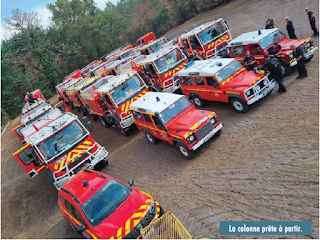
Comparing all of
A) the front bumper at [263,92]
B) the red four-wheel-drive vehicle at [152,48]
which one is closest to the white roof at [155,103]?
the front bumper at [263,92]

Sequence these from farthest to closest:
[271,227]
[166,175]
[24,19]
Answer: [24,19], [166,175], [271,227]

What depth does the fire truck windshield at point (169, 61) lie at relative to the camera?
13984mm

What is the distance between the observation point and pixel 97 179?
733cm

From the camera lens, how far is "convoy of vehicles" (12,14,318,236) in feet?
21.2

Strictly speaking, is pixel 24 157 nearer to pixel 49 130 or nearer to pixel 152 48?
pixel 49 130

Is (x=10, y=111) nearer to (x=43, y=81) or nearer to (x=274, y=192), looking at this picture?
(x=43, y=81)

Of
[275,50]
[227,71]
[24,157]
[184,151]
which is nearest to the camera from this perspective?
[184,151]

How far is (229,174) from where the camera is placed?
754 cm

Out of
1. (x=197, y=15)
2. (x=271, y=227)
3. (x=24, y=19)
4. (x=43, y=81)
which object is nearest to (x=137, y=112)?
(x=271, y=227)

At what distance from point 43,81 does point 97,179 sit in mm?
37012

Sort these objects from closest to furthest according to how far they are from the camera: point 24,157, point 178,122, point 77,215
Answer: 1. point 77,215
2. point 178,122
3. point 24,157

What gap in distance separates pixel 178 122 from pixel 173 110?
0.59m

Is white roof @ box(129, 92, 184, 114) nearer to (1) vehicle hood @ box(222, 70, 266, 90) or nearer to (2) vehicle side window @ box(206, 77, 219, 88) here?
(2) vehicle side window @ box(206, 77, 219, 88)

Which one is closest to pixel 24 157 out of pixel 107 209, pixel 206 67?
pixel 107 209
